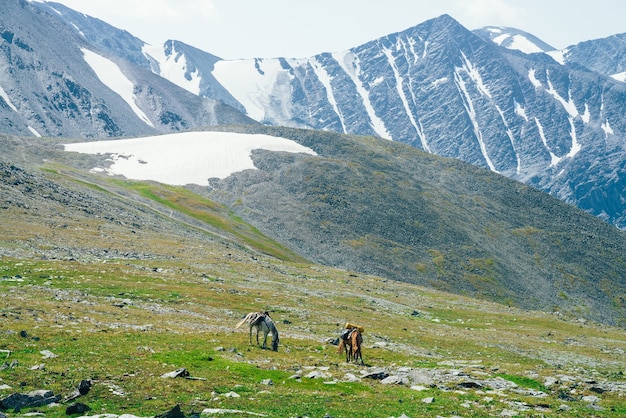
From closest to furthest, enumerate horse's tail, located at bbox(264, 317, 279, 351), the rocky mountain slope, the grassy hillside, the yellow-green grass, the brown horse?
1. the yellow-green grass
2. the grassy hillside
3. the brown horse
4. horse's tail, located at bbox(264, 317, 279, 351)
5. the rocky mountain slope

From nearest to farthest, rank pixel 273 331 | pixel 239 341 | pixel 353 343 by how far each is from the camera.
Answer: pixel 353 343 → pixel 273 331 → pixel 239 341

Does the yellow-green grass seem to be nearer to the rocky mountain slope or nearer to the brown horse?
the brown horse

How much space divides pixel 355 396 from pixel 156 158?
182 metres

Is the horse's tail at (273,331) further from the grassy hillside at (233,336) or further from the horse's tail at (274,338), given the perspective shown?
the grassy hillside at (233,336)

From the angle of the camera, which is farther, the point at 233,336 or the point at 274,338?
the point at 233,336

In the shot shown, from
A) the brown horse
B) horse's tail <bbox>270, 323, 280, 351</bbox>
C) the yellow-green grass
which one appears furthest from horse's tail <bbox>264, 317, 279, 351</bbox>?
the brown horse

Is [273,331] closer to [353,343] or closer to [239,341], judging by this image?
[239,341]

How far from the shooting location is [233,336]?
36938 millimetres

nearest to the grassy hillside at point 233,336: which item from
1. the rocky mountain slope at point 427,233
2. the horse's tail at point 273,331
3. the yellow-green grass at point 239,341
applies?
the yellow-green grass at point 239,341

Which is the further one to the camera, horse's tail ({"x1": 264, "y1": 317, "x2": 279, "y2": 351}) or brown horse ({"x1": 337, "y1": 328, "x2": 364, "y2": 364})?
horse's tail ({"x1": 264, "y1": 317, "x2": 279, "y2": 351})

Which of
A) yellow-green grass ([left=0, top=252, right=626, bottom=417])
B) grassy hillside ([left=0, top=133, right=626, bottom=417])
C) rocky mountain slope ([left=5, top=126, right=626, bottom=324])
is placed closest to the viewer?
yellow-green grass ([left=0, top=252, right=626, bottom=417])

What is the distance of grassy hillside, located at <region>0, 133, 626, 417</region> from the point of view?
2278 cm

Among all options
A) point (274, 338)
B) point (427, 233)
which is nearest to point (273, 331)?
point (274, 338)

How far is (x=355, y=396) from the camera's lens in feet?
79.8
